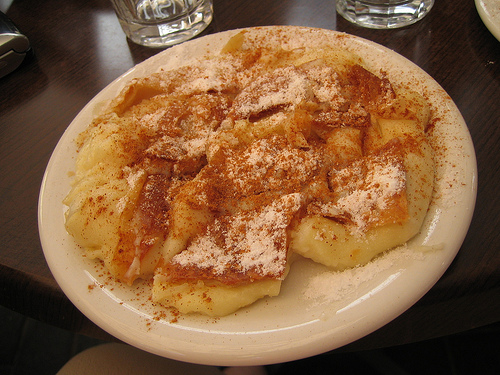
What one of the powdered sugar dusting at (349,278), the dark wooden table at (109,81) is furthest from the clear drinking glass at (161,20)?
the powdered sugar dusting at (349,278)

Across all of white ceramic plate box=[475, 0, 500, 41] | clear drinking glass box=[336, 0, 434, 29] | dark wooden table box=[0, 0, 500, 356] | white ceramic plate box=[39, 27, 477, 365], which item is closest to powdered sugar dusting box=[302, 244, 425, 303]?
white ceramic plate box=[39, 27, 477, 365]

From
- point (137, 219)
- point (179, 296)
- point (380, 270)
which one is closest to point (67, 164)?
point (137, 219)

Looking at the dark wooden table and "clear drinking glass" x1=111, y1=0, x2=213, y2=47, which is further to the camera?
"clear drinking glass" x1=111, y1=0, x2=213, y2=47

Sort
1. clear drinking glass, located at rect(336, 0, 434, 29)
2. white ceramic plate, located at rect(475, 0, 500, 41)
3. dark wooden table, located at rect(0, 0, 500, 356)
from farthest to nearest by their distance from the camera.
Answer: clear drinking glass, located at rect(336, 0, 434, 29)
white ceramic plate, located at rect(475, 0, 500, 41)
dark wooden table, located at rect(0, 0, 500, 356)

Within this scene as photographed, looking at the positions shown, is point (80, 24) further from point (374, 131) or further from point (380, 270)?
point (380, 270)

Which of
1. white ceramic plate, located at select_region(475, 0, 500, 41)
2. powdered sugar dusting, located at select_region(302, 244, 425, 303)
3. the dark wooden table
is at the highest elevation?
white ceramic plate, located at select_region(475, 0, 500, 41)

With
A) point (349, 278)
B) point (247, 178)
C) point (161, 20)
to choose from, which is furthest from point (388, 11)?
point (349, 278)

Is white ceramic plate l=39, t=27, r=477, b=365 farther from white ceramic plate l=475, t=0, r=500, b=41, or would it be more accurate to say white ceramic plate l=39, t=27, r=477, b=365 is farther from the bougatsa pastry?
white ceramic plate l=475, t=0, r=500, b=41
